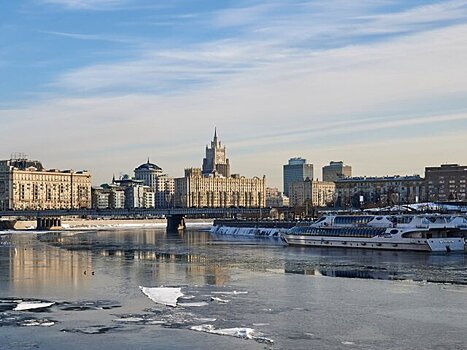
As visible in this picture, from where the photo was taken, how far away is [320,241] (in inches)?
3632

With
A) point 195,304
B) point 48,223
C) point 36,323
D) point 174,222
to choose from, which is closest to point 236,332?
point 195,304

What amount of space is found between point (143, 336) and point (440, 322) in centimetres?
1266

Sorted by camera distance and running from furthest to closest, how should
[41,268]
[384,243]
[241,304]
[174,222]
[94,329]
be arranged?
[174,222], [384,243], [41,268], [241,304], [94,329]

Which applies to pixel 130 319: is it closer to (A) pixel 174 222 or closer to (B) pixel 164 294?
(B) pixel 164 294

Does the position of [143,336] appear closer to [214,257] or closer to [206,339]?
[206,339]

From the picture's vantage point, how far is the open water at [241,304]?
32.1m

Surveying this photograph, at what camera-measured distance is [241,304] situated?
4088cm

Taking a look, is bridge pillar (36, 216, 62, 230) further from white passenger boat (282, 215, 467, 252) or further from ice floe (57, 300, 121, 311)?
ice floe (57, 300, 121, 311)

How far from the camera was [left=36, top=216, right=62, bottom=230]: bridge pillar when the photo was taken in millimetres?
175525

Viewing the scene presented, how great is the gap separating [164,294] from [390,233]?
44.1m

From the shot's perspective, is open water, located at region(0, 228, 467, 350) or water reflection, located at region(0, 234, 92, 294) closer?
open water, located at region(0, 228, 467, 350)

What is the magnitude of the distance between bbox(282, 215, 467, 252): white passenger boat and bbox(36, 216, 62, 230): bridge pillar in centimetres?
9119

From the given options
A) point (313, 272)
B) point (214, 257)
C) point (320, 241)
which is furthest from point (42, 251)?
point (313, 272)

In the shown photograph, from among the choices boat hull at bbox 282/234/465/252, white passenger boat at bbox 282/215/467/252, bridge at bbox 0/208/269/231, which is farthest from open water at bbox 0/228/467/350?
bridge at bbox 0/208/269/231
